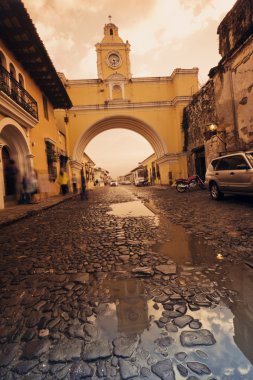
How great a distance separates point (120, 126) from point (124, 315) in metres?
28.8

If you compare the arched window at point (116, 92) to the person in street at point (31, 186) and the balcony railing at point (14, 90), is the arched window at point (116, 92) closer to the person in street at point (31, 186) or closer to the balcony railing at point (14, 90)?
the balcony railing at point (14, 90)

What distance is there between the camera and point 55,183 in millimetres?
17719

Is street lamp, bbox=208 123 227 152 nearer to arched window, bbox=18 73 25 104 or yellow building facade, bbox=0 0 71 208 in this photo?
yellow building facade, bbox=0 0 71 208

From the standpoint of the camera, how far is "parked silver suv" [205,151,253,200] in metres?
6.97

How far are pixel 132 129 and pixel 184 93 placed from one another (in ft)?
26.0

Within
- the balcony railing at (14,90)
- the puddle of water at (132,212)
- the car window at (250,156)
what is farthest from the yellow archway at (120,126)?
the car window at (250,156)

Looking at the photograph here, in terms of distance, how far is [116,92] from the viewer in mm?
25906

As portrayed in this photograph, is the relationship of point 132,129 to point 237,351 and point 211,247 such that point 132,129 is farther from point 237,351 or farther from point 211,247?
point 237,351

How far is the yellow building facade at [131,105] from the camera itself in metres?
24.5

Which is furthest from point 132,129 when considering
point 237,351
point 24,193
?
point 237,351

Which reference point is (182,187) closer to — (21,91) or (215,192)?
(215,192)

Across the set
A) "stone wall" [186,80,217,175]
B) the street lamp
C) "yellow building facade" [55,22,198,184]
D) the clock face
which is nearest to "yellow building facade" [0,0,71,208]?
"yellow building facade" [55,22,198,184]

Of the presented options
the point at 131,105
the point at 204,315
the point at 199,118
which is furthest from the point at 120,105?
the point at 204,315

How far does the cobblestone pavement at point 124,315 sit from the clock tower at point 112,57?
26655 mm
